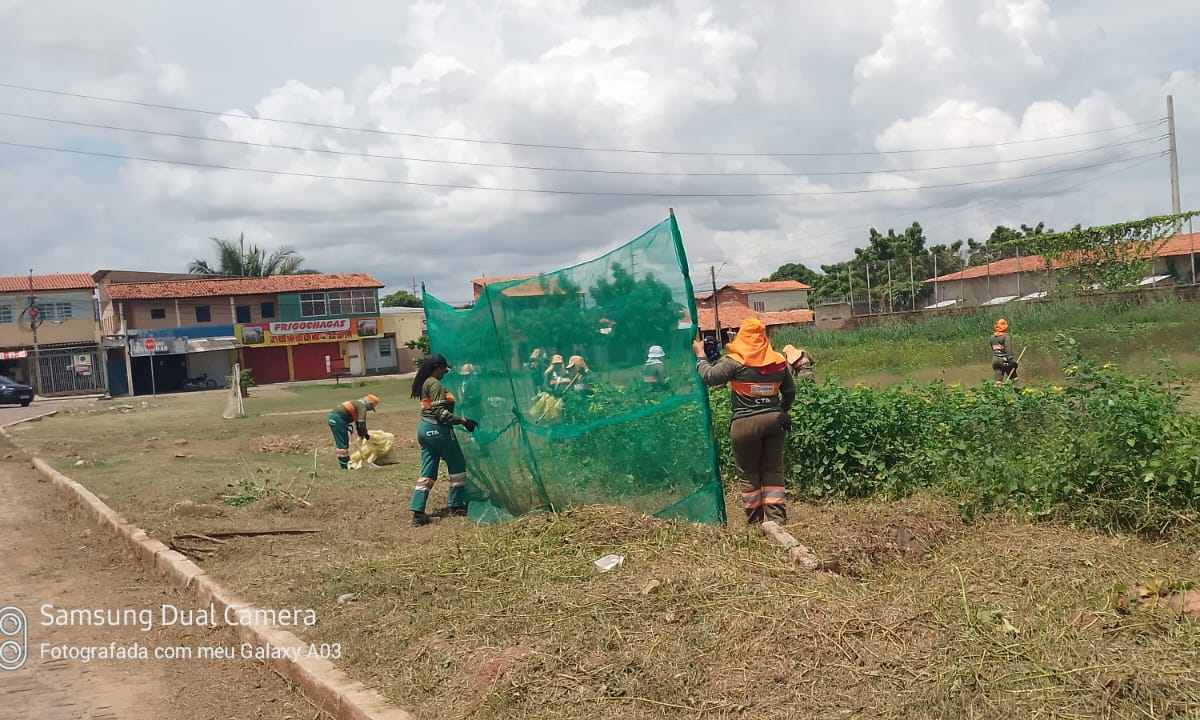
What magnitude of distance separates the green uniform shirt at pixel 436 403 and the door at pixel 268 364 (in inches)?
1879

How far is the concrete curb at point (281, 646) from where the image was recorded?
421 centimetres

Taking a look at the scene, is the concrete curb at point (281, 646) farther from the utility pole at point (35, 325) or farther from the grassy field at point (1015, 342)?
the utility pole at point (35, 325)

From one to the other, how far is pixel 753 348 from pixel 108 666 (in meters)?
4.41

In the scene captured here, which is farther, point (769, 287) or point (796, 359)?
point (769, 287)

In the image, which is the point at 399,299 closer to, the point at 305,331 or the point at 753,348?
the point at 305,331

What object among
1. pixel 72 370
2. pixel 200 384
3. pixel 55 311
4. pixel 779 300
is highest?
pixel 55 311

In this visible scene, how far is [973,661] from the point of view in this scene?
3645 millimetres

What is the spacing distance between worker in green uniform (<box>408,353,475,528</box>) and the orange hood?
2742 mm

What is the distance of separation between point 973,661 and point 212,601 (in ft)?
15.5

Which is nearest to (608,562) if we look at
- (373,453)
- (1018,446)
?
(1018,446)

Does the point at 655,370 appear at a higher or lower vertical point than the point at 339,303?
lower

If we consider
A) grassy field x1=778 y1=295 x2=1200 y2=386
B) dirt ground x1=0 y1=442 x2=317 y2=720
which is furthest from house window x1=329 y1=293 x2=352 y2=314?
dirt ground x1=0 y1=442 x2=317 y2=720

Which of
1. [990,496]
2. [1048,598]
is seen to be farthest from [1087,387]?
[1048,598]

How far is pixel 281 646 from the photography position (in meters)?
5.10
